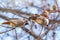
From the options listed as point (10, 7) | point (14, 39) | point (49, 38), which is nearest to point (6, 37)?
point (14, 39)

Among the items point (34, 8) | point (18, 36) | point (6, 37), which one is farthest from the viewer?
point (34, 8)

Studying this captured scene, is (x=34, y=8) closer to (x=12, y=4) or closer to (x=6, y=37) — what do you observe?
(x=12, y=4)

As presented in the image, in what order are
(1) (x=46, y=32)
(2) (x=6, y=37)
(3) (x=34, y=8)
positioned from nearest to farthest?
(1) (x=46, y=32) → (2) (x=6, y=37) → (3) (x=34, y=8)

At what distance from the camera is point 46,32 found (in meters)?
1.13

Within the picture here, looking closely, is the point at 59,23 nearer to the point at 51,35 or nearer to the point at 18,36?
the point at 51,35

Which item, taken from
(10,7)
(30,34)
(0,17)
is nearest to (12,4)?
(10,7)

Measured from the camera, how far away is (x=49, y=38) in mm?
1213

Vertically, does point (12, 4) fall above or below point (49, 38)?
above

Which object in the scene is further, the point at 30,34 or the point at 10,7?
the point at 10,7

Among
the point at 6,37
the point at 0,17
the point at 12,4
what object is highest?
the point at 12,4

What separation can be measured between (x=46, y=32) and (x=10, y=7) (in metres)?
0.45

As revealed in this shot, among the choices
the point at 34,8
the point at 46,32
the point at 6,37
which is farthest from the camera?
the point at 34,8

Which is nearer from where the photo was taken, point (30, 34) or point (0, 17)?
point (30, 34)

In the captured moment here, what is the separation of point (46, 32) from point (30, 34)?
4.6 inches
